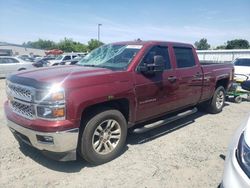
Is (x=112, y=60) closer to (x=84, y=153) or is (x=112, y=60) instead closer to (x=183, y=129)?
(x=84, y=153)

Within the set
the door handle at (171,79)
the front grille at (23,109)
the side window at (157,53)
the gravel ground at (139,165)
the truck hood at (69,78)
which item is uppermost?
the side window at (157,53)

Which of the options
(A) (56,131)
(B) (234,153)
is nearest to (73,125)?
(A) (56,131)

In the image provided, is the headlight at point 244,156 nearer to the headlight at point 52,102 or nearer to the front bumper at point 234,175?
the front bumper at point 234,175

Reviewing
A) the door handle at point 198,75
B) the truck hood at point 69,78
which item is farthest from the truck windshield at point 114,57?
the door handle at point 198,75

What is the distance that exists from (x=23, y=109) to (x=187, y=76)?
3.36 m

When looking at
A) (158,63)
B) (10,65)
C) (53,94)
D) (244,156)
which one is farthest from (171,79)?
(10,65)

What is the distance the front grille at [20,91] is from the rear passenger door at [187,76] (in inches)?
115

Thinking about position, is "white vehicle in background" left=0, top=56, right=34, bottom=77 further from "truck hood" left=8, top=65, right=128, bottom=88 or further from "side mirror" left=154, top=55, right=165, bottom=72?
"side mirror" left=154, top=55, right=165, bottom=72

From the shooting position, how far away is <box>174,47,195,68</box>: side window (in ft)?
16.5

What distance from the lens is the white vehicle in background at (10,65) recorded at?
15.6 meters

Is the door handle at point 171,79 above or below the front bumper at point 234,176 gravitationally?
above

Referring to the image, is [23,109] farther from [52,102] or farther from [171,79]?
[171,79]

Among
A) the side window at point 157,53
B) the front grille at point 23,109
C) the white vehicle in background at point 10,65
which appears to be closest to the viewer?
the front grille at point 23,109

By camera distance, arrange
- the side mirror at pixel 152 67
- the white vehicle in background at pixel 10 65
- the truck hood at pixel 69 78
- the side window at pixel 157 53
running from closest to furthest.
Result: the truck hood at pixel 69 78 < the side mirror at pixel 152 67 < the side window at pixel 157 53 < the white vehicle in background at pixel 10 65
